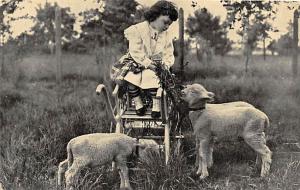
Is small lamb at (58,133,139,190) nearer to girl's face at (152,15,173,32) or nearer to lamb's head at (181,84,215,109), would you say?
lamb's head at (181,84,215,109)

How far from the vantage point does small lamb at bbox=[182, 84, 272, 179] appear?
11.3 ft

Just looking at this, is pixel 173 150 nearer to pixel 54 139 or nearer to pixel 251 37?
pixel 54 139

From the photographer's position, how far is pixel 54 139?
12.9 ft

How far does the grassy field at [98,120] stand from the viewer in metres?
3.24

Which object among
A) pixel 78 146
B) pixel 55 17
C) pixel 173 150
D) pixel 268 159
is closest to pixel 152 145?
pixel 173 150

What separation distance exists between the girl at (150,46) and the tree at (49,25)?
72.9 inches

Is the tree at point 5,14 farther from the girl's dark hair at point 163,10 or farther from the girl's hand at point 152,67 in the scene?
the girl's hand at point 152,67

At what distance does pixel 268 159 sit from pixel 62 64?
10.4 ft

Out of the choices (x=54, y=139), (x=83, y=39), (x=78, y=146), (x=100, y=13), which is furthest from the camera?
(x=83, y=39)

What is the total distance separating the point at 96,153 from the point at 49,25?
3.04 m

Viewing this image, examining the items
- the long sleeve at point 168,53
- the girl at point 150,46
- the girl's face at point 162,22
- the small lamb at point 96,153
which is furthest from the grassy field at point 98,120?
the girl's face at point 162,22

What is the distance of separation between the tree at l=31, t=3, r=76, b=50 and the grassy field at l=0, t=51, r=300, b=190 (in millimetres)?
252

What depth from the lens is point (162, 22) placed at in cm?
365

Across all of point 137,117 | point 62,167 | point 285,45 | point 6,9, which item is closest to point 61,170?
point 62,167
